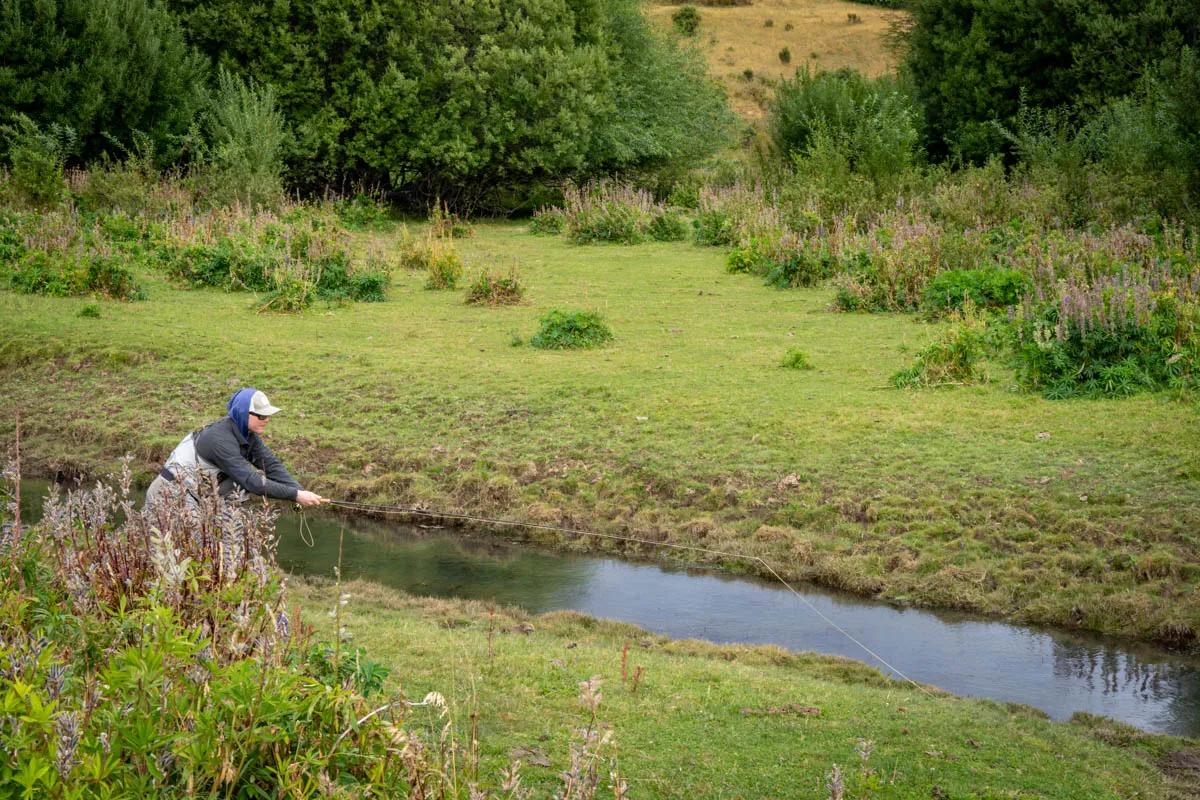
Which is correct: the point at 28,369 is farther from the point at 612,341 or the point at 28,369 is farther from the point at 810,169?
the point at 810,169

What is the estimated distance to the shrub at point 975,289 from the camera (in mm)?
16625

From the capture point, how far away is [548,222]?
31.4 m

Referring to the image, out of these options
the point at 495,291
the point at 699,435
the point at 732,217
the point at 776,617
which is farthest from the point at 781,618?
the point at 732,217

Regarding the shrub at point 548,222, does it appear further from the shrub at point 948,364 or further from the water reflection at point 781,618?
the water reflection at point 781,618

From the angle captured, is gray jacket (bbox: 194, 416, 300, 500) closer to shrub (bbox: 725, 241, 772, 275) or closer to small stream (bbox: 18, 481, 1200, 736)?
small stream (bbox: 18, 481, 1200, 736)

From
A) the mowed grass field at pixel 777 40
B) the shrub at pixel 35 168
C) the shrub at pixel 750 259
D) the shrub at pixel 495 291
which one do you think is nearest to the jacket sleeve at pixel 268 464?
the shrub at pixel 495 291

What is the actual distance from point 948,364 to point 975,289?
3318 mm

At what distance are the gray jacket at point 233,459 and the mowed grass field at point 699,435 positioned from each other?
3.50m

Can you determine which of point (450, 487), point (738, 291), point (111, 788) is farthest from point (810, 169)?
point (111, 788)

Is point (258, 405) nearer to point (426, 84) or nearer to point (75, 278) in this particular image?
point (75, 278)

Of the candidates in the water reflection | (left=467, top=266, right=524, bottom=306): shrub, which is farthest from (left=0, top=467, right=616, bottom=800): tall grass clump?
(left=467, top=266, right=524, bottom=306): shrub

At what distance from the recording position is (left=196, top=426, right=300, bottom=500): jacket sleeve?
8430 mm

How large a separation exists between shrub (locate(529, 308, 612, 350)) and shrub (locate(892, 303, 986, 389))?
174 inches

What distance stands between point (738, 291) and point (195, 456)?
44.9ft
